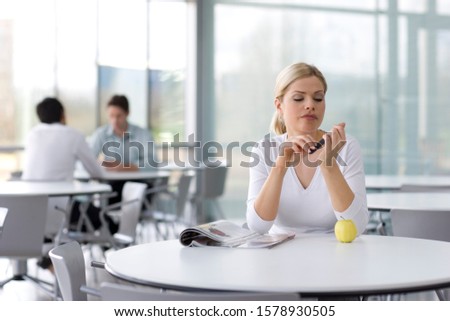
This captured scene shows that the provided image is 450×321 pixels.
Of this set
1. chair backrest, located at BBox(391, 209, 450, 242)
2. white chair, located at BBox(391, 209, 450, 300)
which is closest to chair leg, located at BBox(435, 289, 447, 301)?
white chair, located at BBox(391, 209, 450, 300)

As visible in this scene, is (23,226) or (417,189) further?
(417,189)

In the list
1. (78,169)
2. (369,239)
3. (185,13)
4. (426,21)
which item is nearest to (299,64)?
(369,239)

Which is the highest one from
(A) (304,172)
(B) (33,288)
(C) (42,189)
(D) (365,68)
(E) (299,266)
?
(D) (365,68)

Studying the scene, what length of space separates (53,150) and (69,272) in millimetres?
3219

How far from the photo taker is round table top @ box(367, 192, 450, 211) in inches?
121

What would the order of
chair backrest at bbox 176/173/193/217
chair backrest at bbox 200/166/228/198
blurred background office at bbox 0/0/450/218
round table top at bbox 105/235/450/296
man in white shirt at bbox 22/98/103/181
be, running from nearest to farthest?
1. round table top at bbox 105/235/450/296
2. man in white shirt at bbox 22/98/103/181
3. chair backrest at bbox 176/173/193/217
4. blurred background office at bbox 0/0/450/218
5. chair backrest at bbox 200/166/228/198

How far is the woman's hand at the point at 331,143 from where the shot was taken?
2264mm

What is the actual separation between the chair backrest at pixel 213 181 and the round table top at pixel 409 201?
3.33 metres

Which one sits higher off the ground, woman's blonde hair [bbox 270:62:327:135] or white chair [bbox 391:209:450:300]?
woman's blonde hair [bbox 270:62:327:135]

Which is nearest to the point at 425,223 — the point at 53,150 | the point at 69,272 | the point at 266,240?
the point at 266,240

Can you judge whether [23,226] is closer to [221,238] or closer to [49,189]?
[49,189]

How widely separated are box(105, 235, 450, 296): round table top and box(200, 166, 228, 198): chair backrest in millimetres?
4756

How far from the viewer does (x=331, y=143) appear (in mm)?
2262

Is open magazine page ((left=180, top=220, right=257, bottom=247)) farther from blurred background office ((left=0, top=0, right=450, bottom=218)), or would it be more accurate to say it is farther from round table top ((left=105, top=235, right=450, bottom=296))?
blurred background office ((left=0, top=0, right=450, bottom=218))
